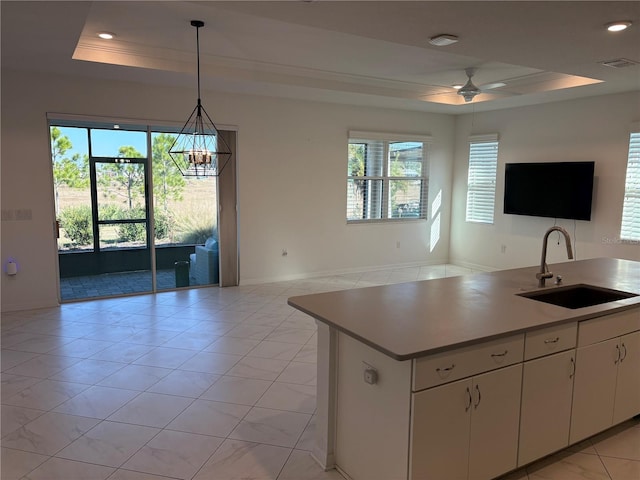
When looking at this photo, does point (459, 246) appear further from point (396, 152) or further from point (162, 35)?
point (162, 35)

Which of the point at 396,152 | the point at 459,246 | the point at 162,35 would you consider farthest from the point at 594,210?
the point at 162,35

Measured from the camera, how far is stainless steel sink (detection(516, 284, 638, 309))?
2795 mm

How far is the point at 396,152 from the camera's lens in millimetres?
7488

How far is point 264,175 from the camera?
6332 millimetres

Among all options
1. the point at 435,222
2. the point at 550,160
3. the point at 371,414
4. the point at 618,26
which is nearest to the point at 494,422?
the point at 371,414

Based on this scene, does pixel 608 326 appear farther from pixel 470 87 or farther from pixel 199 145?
pixel 199 145

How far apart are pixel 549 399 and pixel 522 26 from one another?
2363 mm

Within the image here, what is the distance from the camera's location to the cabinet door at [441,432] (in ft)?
6.09

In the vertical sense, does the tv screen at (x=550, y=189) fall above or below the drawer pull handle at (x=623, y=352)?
above

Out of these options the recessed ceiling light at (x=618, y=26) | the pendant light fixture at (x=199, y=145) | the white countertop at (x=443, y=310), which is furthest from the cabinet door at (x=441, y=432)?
the pendant light fixture at (x=199, y=145)

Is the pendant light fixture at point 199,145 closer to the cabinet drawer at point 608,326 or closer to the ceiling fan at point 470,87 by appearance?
the ceiling fan at point 470,87

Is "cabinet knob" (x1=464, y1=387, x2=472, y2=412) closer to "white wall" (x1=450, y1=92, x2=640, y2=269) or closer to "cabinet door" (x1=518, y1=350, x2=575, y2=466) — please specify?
"cabinet door" (x1=518, y1=350, x2=575, y2=466)

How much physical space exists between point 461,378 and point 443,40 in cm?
247

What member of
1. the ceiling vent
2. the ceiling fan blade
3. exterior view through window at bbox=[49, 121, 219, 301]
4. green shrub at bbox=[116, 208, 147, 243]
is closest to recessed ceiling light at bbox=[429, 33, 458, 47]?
the ceiling vent
